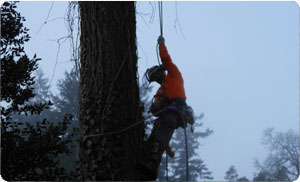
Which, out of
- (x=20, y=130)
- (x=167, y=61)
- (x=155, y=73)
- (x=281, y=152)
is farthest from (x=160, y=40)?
(x=281, y=152)

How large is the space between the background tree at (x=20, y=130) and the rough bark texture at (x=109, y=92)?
231 centimetres

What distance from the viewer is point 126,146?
112 inches

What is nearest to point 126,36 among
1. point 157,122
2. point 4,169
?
point 157,122

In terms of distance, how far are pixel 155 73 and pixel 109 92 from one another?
156 centimetres

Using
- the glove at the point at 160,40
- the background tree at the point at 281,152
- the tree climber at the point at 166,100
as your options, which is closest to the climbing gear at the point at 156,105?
the tree climber at the point at 166,100

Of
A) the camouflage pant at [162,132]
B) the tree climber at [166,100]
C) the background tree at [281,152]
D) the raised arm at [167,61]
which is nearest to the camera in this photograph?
the camouflage pant at [162,132]

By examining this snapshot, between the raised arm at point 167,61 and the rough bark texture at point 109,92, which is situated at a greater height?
the raised arm at point 167,61

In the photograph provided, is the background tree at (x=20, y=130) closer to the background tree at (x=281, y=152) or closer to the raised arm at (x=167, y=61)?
the raised arm at (x=167, y=61)

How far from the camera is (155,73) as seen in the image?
14.4 feet

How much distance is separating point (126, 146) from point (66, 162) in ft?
59.4

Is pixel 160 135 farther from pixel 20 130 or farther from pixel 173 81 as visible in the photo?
pixel 20 130

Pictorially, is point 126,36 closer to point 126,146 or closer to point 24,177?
point 126,146

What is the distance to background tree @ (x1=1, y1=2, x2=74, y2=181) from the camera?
16.2 feet

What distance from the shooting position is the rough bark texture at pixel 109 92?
281cm
